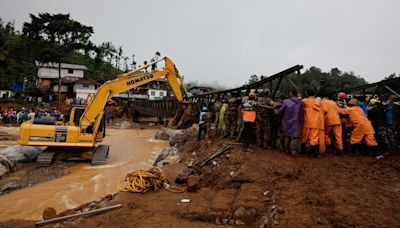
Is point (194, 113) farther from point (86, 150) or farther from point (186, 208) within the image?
point (186, 208)

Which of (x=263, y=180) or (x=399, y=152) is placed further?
(x=399, y=152)

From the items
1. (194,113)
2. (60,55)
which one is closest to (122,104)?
(60,55)

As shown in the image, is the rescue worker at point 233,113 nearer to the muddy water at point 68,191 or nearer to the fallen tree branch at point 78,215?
the muddy water at point 68,191

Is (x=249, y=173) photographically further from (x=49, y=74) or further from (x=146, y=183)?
(x=49, y=74)

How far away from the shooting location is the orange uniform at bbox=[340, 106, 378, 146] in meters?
5.86

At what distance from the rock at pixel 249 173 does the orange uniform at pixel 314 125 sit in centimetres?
157

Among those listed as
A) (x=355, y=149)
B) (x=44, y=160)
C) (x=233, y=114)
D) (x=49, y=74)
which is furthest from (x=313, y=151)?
(x=49, y=74)

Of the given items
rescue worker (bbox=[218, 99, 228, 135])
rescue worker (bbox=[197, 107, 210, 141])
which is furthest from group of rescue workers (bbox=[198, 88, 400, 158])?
rescue worker (bbox=[197, 107, 210, 141])

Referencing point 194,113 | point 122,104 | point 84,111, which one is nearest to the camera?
point 84,111

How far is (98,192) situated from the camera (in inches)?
276

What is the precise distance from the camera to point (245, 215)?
13.2 ft

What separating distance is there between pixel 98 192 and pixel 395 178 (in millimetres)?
7360

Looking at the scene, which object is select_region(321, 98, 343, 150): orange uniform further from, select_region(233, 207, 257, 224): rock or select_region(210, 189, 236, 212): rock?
select_region(233, 207, 257, 224): rock

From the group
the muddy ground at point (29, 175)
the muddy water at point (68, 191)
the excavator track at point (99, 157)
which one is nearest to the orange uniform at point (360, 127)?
the muddy water at point (68, 191)
